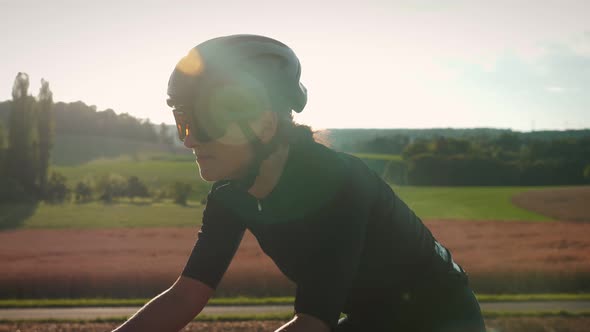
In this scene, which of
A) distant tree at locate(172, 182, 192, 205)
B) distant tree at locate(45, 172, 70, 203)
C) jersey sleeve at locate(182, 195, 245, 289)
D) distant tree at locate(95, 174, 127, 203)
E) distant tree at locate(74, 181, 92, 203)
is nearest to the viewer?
jersey sleeve at locate(182, 195, 245, 289)

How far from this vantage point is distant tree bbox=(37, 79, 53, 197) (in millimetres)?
68312

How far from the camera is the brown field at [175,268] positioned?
80.2 ft

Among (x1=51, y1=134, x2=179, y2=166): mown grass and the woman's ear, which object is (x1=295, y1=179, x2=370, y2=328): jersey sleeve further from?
(x1=51, y1=134, x2=179, y2=166): mown grass

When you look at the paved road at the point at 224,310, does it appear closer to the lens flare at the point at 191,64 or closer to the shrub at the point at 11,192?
the lens flare at the point at 191,64

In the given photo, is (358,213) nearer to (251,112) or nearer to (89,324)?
(251,112)

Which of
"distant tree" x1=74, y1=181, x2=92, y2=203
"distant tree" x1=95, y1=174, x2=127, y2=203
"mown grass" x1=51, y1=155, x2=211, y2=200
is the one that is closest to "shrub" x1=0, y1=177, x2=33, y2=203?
"distant tree" x1=74, y1=181, x2=92, y2=203

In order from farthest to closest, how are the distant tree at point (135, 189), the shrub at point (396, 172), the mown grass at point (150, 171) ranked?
the shrub at point (396, 172) → the mown grass at point (150, 171) → the distant tree at point (135, 189)

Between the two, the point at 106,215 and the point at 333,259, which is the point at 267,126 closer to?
the point at 333,259

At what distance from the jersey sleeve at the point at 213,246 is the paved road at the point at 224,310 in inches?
714

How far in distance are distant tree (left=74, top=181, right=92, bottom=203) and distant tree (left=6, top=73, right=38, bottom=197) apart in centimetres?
760

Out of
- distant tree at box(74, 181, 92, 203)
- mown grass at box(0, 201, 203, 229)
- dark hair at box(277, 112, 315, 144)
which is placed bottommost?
mown grass at box(0, 201, 203, 229)

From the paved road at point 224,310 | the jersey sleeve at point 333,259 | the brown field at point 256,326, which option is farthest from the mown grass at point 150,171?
the jersey sleeve at point 333,259

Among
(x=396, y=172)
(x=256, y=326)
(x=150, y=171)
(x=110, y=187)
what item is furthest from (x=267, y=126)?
(x=396, y=172)

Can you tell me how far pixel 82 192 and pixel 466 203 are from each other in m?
47.1
